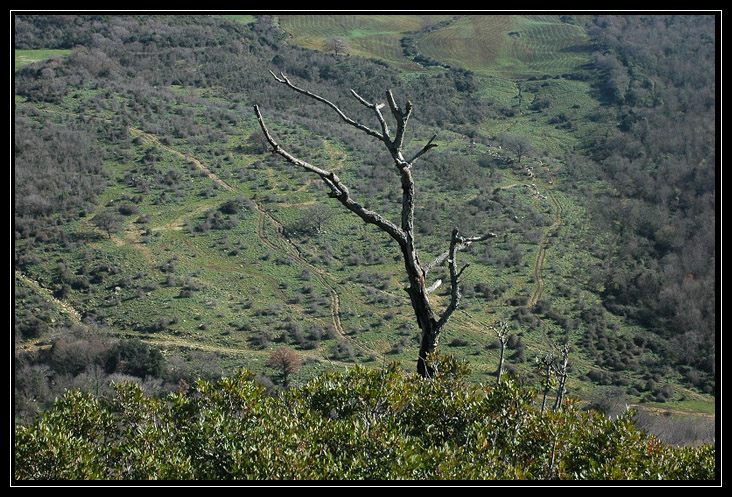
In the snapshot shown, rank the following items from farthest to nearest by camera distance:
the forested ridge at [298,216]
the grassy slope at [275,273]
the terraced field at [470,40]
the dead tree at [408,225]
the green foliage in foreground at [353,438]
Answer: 1. the terraced field at [470,40]
2. the grassy slope at [275,273]
3. the forested ridge at [298,216]
4. the dead tree at [408,225]
5. the green foliage in foreground at [353,438]

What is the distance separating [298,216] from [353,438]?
1402 inches

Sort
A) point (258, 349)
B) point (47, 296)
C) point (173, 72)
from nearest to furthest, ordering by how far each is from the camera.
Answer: point (258, 349), point (47, 296), point (173, 72)

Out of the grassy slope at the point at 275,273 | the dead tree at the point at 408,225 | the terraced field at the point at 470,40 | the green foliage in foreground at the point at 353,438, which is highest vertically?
the terraced field at the point at 470,40

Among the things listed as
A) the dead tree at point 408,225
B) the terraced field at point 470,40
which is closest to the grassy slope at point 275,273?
the dead tree at point 408,225

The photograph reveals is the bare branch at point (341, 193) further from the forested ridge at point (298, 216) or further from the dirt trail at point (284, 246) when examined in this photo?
the dirt trail at point (284, 246)

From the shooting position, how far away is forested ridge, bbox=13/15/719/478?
29656 mm

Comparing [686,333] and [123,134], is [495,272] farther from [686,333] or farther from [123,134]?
[123,134]

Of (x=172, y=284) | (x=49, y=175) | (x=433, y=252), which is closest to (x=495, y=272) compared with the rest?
(x=433, y=252)

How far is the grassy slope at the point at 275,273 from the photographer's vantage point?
A: 98.5ft

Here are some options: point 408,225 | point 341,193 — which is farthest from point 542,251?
point 341,193

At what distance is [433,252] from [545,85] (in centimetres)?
4116

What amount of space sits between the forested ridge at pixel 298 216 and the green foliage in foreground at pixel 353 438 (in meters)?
0.31

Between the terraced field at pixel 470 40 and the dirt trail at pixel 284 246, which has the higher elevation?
the terraced field at pixel 470 40

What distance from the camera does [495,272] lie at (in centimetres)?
3766
